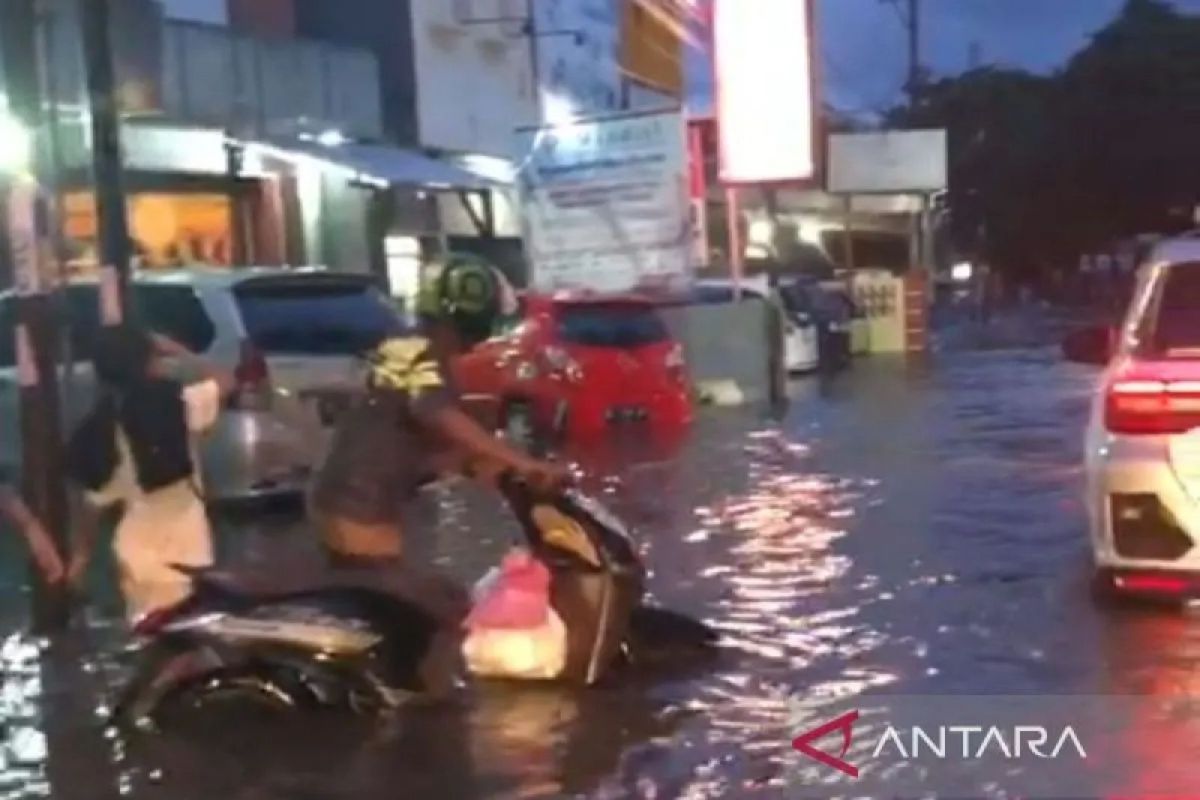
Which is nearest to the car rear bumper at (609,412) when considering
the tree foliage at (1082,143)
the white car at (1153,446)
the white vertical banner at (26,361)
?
the white vertical banner at (26,361)

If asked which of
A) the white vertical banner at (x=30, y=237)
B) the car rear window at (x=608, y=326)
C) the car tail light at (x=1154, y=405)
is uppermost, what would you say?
the white vertical banner at (x=30, y=237)

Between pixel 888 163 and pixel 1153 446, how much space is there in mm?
44012

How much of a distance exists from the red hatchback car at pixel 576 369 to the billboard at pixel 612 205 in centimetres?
436

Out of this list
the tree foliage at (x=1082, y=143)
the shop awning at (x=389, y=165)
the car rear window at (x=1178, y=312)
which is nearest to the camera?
the car rear window at (x=1178, y=312)

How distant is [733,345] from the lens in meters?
27.6

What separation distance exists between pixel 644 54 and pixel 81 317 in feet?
48.1

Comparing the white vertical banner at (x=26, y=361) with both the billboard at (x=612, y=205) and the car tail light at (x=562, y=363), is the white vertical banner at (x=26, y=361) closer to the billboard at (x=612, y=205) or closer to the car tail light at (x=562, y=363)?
the car tail light at (x=562, y=363)

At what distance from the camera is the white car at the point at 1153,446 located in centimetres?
985

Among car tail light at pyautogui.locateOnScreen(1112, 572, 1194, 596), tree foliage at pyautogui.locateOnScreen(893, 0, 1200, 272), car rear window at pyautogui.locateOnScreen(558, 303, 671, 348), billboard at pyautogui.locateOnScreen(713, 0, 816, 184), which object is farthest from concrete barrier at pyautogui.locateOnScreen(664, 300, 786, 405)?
tree foliage at pyautogui.locateOnScreen(893, 0, 1200, 272)

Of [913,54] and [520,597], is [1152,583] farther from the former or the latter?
[913,54]

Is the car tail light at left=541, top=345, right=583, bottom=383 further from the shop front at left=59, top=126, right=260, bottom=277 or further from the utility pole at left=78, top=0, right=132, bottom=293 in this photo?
the utility pole at left=78, top=0, right=132, bottom=293

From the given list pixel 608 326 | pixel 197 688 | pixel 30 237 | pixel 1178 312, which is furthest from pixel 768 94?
pixel 197 688

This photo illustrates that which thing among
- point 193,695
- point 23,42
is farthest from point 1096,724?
point 23,42

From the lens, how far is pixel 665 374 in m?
22.3
